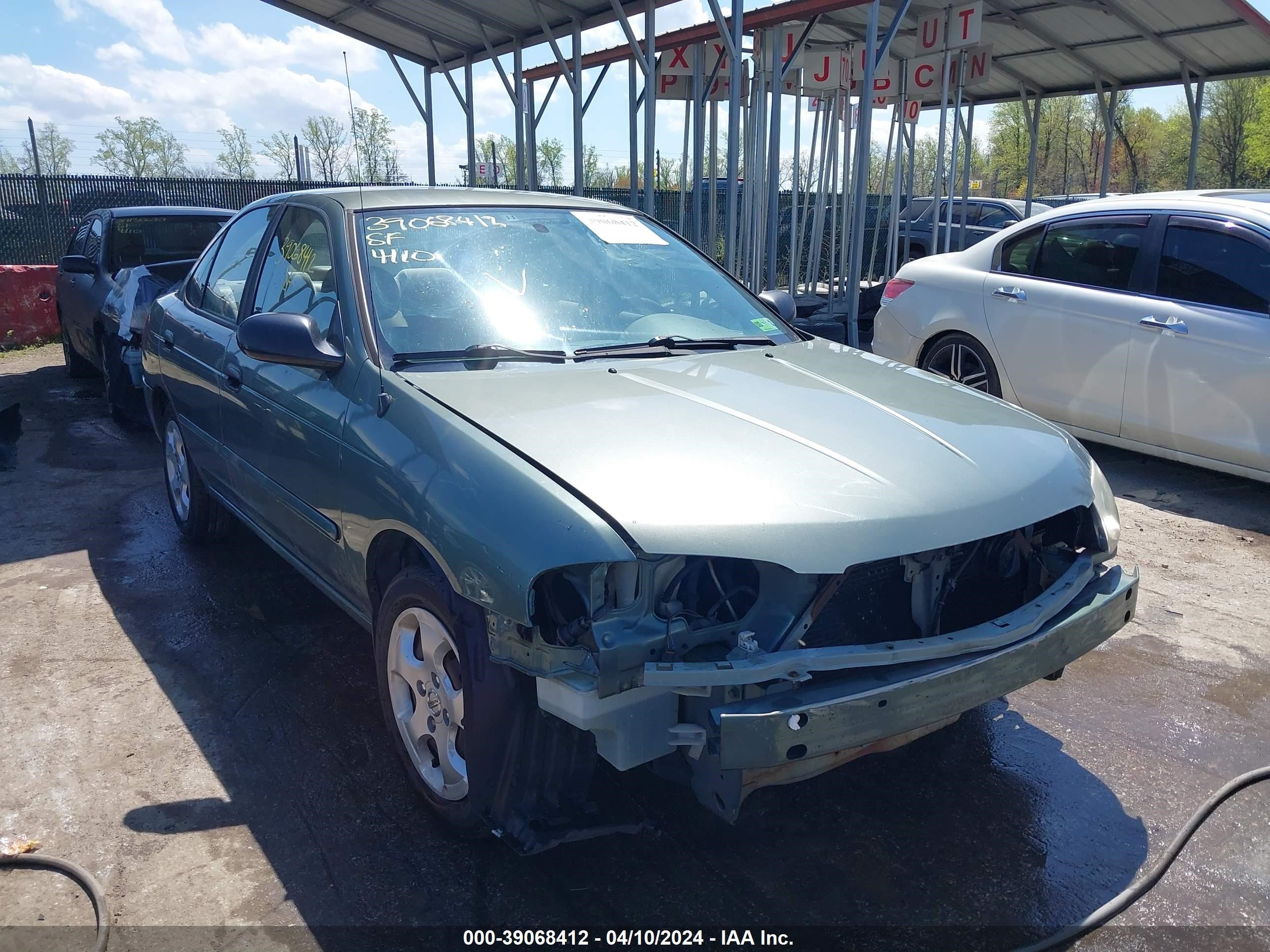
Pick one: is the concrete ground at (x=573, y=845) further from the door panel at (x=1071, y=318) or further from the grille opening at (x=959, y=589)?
the door panel at (x=1071, y=318)

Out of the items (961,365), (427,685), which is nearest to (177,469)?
(427,685)

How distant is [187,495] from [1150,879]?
179 inches

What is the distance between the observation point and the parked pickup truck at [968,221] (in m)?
15.0

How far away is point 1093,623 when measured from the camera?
106 inches

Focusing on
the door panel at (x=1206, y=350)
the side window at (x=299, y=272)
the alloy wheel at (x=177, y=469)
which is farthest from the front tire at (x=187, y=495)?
the door panel at (x=1206, y=350)

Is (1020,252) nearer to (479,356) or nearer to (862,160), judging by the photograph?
(862,160)

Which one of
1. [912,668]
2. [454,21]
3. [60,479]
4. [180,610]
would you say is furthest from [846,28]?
[912,668]

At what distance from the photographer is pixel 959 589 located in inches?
108

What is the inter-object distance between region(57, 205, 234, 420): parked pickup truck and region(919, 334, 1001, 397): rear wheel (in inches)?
212

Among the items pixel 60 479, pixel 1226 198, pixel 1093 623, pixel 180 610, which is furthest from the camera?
pixel 60 479

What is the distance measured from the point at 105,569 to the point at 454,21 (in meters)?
9.67

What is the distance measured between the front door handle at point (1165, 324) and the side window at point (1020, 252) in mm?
1017

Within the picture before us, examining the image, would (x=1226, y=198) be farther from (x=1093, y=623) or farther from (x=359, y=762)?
(x=359, y=762)

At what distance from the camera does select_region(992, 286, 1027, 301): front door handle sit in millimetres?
6594
